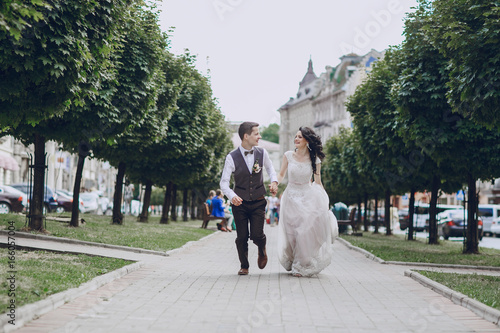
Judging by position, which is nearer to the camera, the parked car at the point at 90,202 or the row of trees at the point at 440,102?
the row of trees at the point at 440,102

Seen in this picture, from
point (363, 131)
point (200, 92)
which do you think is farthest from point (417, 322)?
point (200, 92)

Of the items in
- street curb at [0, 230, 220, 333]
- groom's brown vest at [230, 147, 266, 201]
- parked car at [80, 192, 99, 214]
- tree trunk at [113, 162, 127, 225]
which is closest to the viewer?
street curb at [0, 230, 220, 333]

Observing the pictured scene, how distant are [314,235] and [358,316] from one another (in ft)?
12.3

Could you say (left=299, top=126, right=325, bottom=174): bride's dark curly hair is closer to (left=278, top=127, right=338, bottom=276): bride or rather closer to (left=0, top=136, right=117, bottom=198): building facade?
(left=278, top=127, right=338, bottom=276): bride

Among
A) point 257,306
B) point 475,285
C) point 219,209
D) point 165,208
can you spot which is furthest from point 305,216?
point 165,208

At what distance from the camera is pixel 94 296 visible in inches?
338

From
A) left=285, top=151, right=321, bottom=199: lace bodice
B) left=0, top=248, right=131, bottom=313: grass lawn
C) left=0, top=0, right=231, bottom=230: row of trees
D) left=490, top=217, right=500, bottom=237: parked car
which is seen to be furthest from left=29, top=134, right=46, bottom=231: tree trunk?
left=490, top=217, right=500, bottom=237: parked car

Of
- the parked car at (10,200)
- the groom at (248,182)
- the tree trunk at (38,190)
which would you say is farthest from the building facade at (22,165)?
the groom at (248,182)

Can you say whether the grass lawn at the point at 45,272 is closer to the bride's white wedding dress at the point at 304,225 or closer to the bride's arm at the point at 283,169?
the bride's white wedding dress at the point at 304,225

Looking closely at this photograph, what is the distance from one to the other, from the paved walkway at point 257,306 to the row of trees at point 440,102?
376cm

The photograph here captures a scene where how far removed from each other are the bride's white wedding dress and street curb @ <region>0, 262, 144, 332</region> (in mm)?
2630

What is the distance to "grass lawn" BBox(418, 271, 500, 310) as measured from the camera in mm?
8930

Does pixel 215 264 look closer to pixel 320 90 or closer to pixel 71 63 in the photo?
pixel 71 63

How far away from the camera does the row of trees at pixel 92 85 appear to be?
42.2 feet
